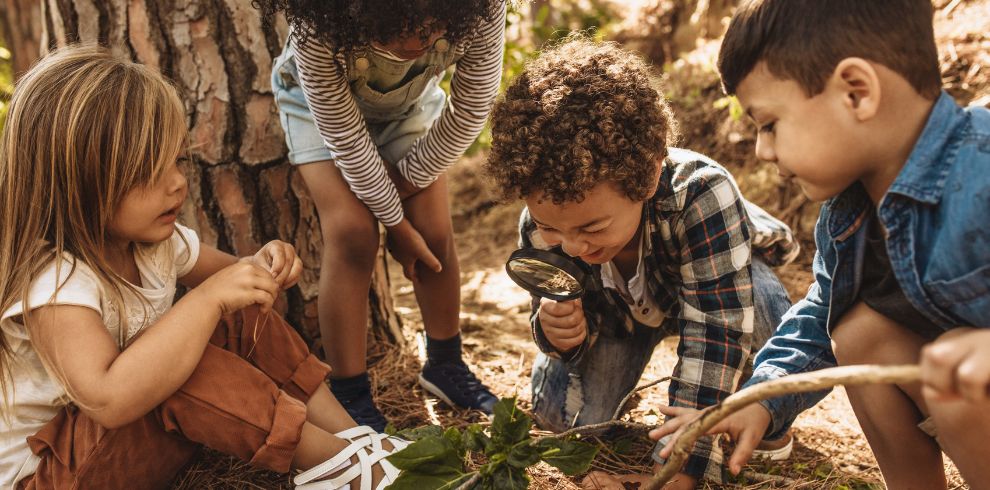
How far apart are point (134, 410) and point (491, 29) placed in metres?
1.39

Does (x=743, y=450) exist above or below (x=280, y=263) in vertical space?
below

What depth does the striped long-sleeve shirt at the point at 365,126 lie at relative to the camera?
2139 millimetres

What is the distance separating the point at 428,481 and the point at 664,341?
1701 mm

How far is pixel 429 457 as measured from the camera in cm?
165

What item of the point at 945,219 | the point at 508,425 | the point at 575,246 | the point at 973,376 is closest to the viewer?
the point at 973,376

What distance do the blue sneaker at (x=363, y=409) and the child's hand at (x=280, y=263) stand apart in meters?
0.51

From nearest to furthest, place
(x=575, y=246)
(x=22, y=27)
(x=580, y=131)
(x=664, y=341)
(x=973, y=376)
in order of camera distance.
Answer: (x=973, y=376) < (x=580, y=131) < (x=575, y=246) < (x=664, y=341) < (x=22, y=27)

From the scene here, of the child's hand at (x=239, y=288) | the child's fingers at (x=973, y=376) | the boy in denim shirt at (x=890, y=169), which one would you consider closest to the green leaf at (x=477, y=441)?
the boy in denim shirt at (x=890, y=169)

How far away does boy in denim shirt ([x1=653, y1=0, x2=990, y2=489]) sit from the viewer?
1361 mm

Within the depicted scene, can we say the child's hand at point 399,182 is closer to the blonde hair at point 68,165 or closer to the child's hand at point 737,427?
the blonde hair at point 68,165

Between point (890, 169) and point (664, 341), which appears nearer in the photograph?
point (890, 169)

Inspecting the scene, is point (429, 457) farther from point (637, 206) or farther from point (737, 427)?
point (637, 206)

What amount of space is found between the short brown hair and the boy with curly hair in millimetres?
456

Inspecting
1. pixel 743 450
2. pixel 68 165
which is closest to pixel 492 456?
pixel 743 450
